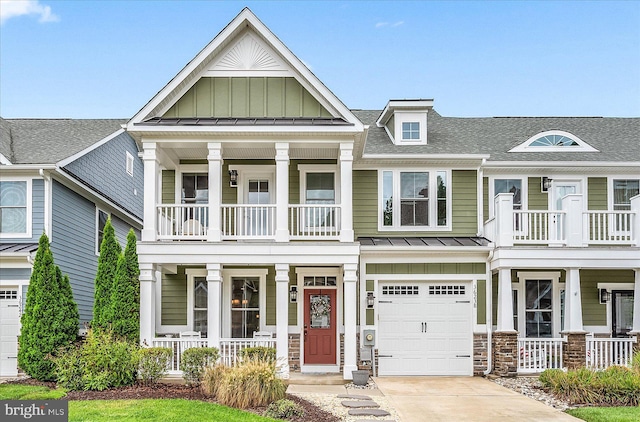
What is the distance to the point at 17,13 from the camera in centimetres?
2045

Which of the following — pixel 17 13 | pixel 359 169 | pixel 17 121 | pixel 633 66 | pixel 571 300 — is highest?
pixel 17 13

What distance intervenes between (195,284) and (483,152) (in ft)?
27.8

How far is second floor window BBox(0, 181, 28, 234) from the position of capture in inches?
653

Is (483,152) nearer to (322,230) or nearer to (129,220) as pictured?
(322,230)

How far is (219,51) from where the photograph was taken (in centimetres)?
1586

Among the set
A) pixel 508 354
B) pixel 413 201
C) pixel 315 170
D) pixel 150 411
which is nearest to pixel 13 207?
pixel 315 170

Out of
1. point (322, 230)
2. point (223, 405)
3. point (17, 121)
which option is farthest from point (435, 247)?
point (17, 121)

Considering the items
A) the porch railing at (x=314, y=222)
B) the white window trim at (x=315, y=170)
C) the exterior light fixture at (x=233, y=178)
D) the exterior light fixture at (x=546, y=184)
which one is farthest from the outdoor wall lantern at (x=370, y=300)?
the exterior light fixture at (x=546, y=184)

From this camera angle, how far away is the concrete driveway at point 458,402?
11.1 m

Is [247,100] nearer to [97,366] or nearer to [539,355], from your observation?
[97,366]

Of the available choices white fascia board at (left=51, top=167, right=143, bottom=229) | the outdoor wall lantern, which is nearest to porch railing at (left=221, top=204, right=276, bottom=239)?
the outdoor wall lantern

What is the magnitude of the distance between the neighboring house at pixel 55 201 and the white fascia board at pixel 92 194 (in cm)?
2

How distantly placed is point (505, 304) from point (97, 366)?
30.4 feet

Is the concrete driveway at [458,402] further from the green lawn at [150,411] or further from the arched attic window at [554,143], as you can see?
the arched attic window at [554,143]
